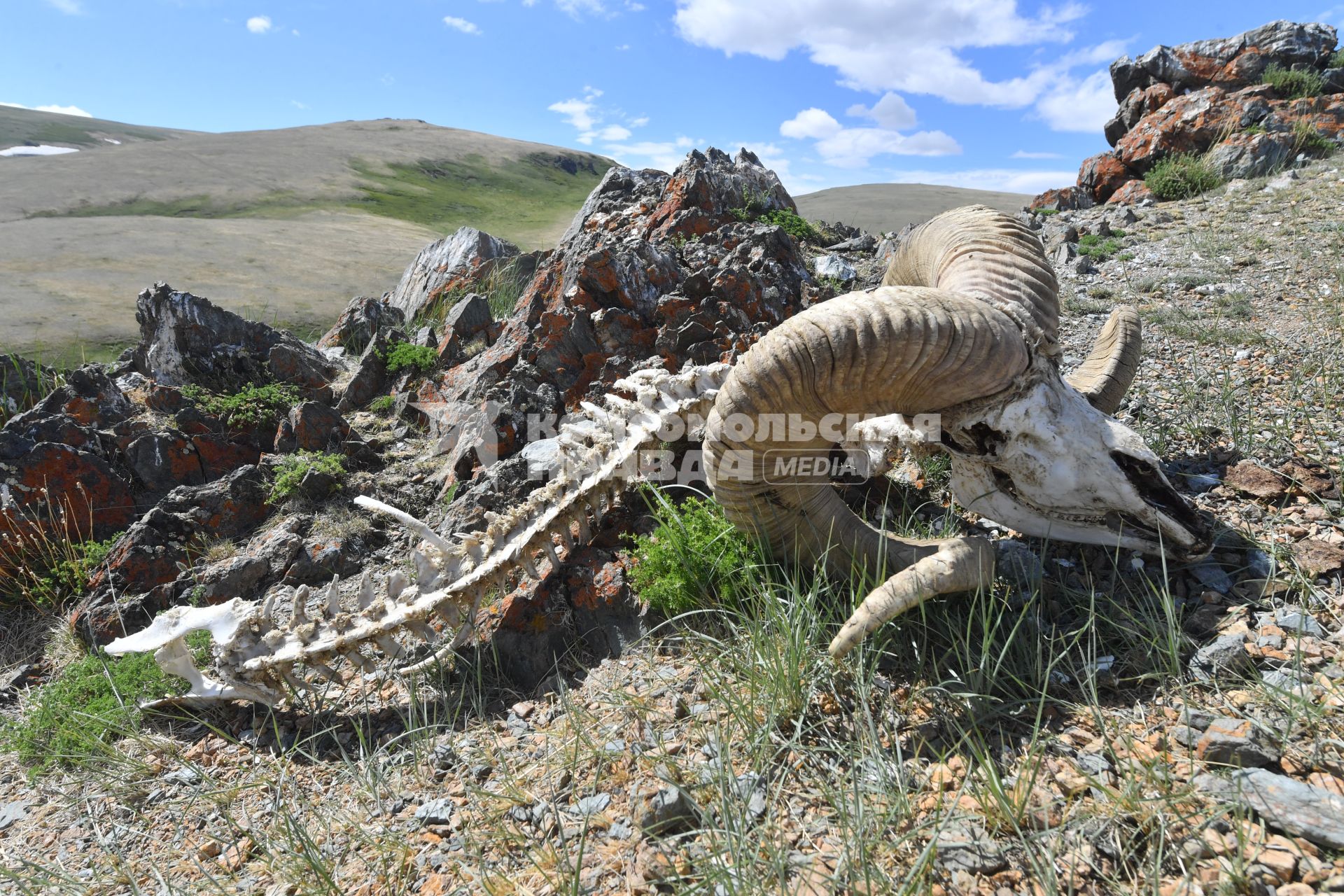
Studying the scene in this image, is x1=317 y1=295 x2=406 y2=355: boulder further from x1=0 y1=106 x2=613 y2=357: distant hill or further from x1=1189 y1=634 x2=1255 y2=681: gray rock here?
x1=1189 y1=634 x2=1255 y2=681: gray rock

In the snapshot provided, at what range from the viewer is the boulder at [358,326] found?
30.8 feet

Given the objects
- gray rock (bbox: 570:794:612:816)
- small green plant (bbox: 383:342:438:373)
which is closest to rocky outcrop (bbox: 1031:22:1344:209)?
small green plant (bbox: 383:342:438:373)

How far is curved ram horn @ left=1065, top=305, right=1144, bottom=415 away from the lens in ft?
12.6

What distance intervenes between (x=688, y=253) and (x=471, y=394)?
319cm

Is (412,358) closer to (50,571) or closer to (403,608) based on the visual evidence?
(50,571)

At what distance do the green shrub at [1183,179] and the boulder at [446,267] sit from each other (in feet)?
37.8

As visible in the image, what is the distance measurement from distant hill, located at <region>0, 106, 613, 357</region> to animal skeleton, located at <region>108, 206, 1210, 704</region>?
29.1 ft

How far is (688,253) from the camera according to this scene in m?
8.12

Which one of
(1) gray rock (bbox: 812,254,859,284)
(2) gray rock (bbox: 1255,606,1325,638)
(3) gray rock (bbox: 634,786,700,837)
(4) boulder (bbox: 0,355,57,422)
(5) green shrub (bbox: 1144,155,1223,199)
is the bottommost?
(3) gray rock (bbox: 634,786,700,837)

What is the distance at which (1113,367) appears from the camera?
3861 mm

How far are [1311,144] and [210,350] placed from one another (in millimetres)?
17166

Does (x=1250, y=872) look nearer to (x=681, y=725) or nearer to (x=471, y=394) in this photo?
(x=681, y=725)

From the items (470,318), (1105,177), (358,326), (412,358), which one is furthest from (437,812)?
(1105,177)

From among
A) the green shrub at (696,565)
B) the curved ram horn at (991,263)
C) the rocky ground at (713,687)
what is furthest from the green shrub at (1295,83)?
the green shrub at (696,565)
